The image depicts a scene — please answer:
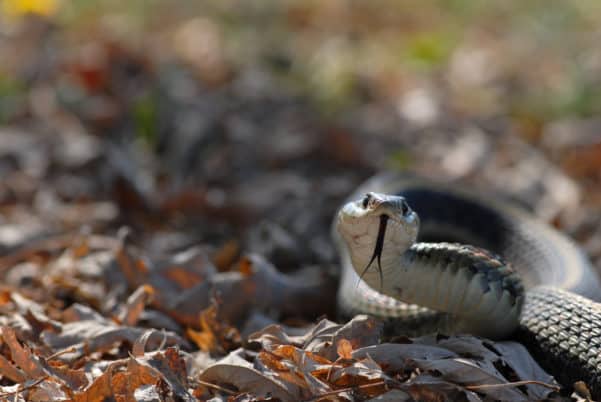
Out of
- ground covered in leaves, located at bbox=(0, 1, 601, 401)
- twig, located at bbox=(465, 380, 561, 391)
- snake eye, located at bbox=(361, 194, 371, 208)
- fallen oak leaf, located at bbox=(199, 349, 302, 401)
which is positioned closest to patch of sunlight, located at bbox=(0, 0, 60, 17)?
ground covered in leaves, located at bbox=(0, 1, 601, 401)

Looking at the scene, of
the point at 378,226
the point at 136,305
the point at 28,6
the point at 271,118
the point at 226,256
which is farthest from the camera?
the point at 271,118

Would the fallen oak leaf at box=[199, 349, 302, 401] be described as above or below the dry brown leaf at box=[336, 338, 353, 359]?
below

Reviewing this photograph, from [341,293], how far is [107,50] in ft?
15.8

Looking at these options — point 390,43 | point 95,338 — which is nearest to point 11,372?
point 95,338

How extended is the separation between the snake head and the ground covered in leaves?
378 millimetres

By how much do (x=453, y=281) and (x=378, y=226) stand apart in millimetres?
399

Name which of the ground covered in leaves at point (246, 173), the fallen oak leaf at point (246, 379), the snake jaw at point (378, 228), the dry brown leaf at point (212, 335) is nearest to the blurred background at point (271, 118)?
the ground covered in leaves at point (246, 173)

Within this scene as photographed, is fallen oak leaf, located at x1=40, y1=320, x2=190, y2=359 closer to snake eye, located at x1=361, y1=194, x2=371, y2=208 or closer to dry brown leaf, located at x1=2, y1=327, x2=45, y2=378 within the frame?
dry brown leaf, located at x1=2, y1=327, x2=45, y2=378

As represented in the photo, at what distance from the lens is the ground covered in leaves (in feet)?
10.7

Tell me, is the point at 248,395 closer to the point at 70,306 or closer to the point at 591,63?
the point at 70,306

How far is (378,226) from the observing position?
10.3 ft

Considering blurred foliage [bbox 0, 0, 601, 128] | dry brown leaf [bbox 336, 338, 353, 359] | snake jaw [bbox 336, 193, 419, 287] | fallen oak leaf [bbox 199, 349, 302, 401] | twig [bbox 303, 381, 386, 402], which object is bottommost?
fallen oak leaf [bbox 199, 349, 302, 401]

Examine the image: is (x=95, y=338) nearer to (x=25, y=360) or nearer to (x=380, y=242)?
(x=25, y=360)

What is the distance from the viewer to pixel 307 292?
445 cm
